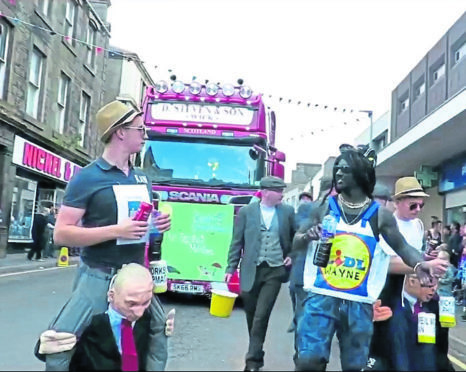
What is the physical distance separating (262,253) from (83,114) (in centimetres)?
2357

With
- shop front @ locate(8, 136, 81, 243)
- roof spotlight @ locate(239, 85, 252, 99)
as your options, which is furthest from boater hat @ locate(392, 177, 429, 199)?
shop front @ locate(8, 136, 81, 243)

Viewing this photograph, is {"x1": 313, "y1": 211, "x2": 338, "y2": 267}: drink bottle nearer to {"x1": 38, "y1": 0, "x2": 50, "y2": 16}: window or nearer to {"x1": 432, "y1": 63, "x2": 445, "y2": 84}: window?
{"x1": 38, "y1": 0, "x2": 50, "y2": 16}: window

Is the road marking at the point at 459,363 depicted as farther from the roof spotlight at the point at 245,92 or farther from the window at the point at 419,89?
the window at the point at 419,89

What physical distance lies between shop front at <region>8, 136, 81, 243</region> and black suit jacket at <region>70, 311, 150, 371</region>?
1841cm

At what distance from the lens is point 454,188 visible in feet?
74.8

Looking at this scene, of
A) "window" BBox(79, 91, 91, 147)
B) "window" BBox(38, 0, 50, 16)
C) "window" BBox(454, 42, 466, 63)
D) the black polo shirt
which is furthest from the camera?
"window" BBox(79, 91, 91, 147)

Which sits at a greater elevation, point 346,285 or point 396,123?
point 396,123

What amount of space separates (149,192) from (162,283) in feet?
1.64

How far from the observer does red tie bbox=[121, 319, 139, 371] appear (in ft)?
7.66


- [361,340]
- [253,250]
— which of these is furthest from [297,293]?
[361,340]

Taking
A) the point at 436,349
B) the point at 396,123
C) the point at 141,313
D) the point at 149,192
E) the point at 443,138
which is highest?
the point at 396,123

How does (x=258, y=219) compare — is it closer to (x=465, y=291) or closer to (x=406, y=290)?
(x=406, y=290)

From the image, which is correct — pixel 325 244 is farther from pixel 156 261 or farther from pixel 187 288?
pixel 187 288

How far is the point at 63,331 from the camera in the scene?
2.91 m
